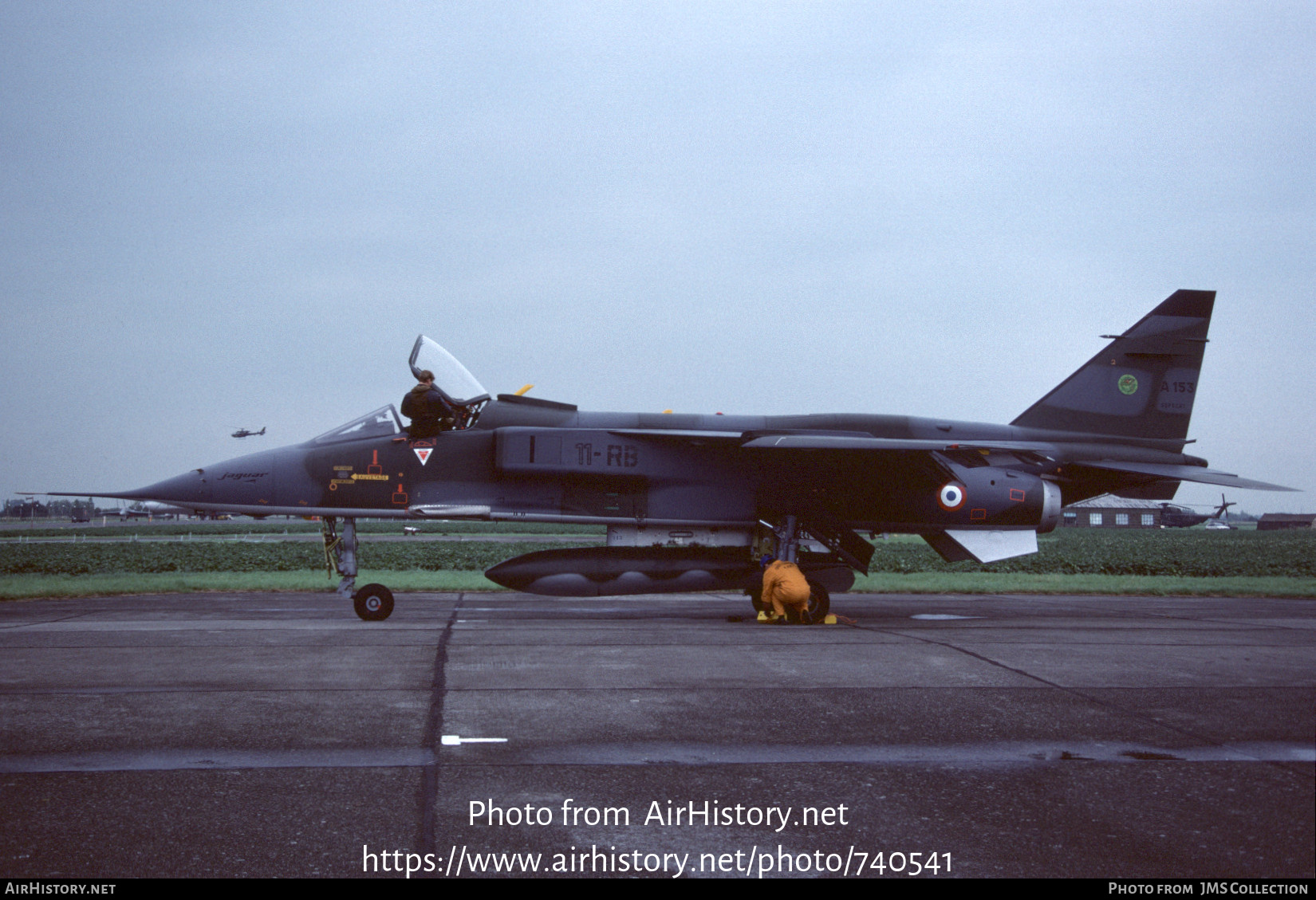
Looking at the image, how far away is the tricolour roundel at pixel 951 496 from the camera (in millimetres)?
15914

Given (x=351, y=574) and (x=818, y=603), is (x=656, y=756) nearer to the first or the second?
(x=818, y=603)

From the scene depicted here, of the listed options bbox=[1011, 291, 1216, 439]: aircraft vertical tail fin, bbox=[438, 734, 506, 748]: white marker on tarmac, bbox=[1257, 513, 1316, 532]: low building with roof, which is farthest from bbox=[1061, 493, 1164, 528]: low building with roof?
bbox=[438, 734, 506, 748]: white marker on tarmac

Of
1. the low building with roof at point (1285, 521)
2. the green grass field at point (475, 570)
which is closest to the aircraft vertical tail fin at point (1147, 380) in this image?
the green grass field at point (475, 570)

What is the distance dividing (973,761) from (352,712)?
4295 millimetres

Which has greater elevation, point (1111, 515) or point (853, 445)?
point (853, 445)

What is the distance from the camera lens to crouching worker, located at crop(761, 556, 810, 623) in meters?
14.0

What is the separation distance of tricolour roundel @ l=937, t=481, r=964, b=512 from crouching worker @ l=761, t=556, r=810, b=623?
3.07 m

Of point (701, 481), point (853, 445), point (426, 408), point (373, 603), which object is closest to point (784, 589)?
point (853, 445)

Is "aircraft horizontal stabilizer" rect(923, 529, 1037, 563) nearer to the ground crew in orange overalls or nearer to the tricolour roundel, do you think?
the tricolour roundel

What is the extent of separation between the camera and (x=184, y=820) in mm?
4629

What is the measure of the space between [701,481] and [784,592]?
8.21ft

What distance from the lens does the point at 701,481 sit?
15.6 metres
